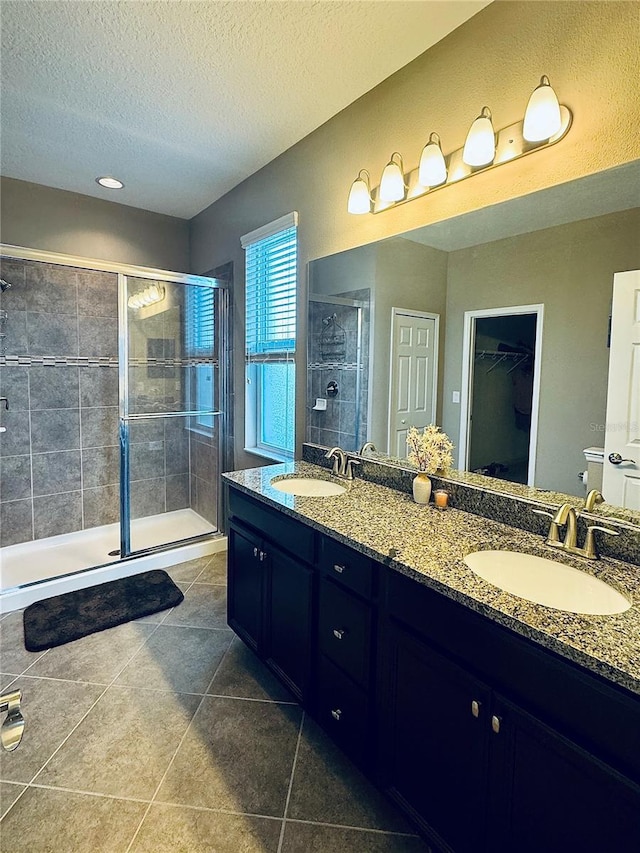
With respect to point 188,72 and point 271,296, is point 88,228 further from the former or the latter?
point 188,72

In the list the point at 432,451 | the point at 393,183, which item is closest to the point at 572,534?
the point at 432,451

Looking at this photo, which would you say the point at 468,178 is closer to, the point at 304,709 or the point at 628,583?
the point at 628,583

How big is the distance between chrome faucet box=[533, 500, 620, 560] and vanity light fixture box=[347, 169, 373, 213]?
1522 mm

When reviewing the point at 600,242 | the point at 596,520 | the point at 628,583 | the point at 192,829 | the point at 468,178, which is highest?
the point at 468,178

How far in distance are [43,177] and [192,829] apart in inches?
143

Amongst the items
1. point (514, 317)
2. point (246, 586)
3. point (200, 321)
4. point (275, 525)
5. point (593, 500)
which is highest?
point (200, 321)

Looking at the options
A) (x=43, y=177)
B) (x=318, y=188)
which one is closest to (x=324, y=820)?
(x=318, y=188)

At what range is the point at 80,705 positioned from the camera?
187 centimetres

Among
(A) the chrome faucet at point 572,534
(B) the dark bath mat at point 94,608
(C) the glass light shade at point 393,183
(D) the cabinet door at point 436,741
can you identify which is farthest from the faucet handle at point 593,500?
(B) the dark bath mat at point 94,608

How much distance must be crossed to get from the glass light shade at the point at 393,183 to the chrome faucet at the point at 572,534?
4.57 feet

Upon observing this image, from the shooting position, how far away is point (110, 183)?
3041 millimetres

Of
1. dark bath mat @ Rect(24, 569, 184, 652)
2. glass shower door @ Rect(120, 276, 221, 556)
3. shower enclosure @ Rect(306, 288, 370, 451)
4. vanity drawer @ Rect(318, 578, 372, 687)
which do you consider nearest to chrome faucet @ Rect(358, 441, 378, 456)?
shower enclosure @ Rect(306, 288, 370, 451)

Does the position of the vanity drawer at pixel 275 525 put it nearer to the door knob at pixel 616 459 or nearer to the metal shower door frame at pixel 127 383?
the door knob at pixel 616 459

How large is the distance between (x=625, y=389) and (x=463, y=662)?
0.91m
